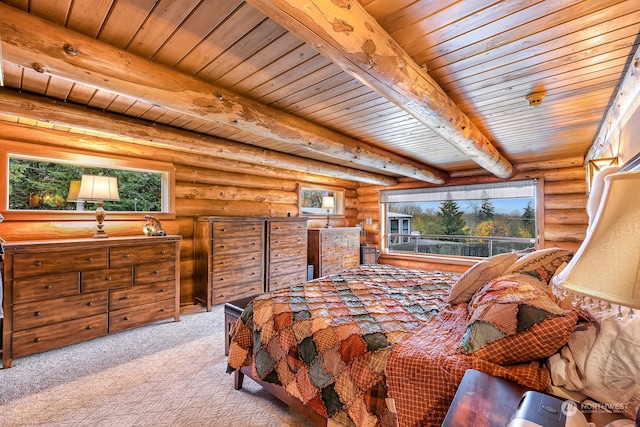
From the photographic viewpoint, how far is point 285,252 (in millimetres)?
4723

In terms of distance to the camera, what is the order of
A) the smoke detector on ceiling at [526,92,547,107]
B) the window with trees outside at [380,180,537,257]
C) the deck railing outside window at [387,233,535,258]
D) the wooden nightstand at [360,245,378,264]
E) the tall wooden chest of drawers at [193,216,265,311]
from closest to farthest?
1. the smoke detector on ceiling at [526,92,547,107]
2. the tall wooden chest of drawers at [193,216,265,311]
3. the window with trees outside at [380,180,537,257]
4. the deck railing outside window at [387,233,535,258]
5. the wooden nightstand at [360,245,378,264]

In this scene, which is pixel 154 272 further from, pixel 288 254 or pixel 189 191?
pixel 288 254

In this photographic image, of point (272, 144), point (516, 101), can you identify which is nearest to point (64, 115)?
point (272, 144)

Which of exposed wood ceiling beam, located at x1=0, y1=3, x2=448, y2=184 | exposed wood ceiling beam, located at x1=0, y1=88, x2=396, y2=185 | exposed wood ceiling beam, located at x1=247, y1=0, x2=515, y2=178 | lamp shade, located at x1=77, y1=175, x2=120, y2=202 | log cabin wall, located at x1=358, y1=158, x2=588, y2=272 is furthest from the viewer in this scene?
log cabin wall, located at x1=358, y1=158, x2=588, y2=272

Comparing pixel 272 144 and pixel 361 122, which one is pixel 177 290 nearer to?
pixel 272 144

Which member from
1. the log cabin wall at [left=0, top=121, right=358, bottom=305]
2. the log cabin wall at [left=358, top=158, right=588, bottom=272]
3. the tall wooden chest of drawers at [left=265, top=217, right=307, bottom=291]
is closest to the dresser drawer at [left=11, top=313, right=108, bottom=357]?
the log cabin wall at [left=0, top=121, right=358, bottom=305]

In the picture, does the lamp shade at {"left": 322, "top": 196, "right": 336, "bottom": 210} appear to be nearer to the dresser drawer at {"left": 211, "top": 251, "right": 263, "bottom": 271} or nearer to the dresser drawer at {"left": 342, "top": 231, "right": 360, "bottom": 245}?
the dresser drawer at {"left": 342, "top": 231, "right": 360, "bottom": 245}

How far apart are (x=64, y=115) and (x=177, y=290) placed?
7.10 ft

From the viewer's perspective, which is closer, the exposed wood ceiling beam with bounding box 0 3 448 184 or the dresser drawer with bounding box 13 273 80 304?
the exposed wood ceiling beam with bounding box 0 3 448 184

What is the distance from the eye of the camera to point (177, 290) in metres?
3.50

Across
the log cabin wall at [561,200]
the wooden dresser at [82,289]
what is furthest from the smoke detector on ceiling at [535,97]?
the wooden dresser at [82,289]

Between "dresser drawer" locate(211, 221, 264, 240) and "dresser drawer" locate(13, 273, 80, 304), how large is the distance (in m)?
1.50

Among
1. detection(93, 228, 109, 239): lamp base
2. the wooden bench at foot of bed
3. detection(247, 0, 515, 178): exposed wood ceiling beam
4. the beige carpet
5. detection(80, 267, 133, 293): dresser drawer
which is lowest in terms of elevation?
the beige carpet

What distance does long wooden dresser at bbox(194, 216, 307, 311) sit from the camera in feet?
12.7
